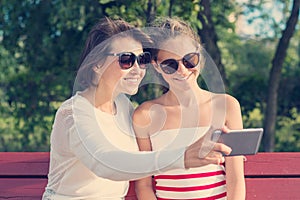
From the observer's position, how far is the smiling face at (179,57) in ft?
8.39

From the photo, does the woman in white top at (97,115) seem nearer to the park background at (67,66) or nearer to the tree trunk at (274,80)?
the park background at (67,66)

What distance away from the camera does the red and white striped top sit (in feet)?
8.66

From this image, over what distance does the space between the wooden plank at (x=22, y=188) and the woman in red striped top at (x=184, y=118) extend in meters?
0.73

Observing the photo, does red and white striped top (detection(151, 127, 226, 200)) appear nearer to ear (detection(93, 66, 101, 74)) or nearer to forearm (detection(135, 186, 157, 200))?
forearm (detection(135, 186, 157, 200))

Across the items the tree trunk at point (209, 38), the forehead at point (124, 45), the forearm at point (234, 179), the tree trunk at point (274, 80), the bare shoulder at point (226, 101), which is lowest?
the tree trunk at point (274, 80)

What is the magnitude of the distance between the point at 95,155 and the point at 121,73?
0.43 meters

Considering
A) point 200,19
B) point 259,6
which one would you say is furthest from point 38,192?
point 259,6

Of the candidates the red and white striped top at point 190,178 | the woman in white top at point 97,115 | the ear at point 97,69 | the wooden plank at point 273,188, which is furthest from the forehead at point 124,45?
the wooden plank at point 273,188

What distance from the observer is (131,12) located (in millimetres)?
4270

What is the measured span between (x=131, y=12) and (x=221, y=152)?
2.27 metres

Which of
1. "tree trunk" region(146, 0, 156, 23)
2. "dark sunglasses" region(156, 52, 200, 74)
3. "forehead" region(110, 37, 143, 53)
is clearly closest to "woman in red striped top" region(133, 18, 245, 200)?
"dark sunglasses" region(156, 52, 200, 74)

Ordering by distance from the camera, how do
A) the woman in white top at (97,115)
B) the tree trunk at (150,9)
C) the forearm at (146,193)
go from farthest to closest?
A: the tree trunk at (150,9), the forearm at (146,193), the woman in white top at (97,115)

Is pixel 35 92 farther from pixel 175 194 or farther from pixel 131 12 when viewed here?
pixel 175 194

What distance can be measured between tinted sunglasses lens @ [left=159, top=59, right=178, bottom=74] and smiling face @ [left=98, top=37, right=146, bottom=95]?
10 cm
